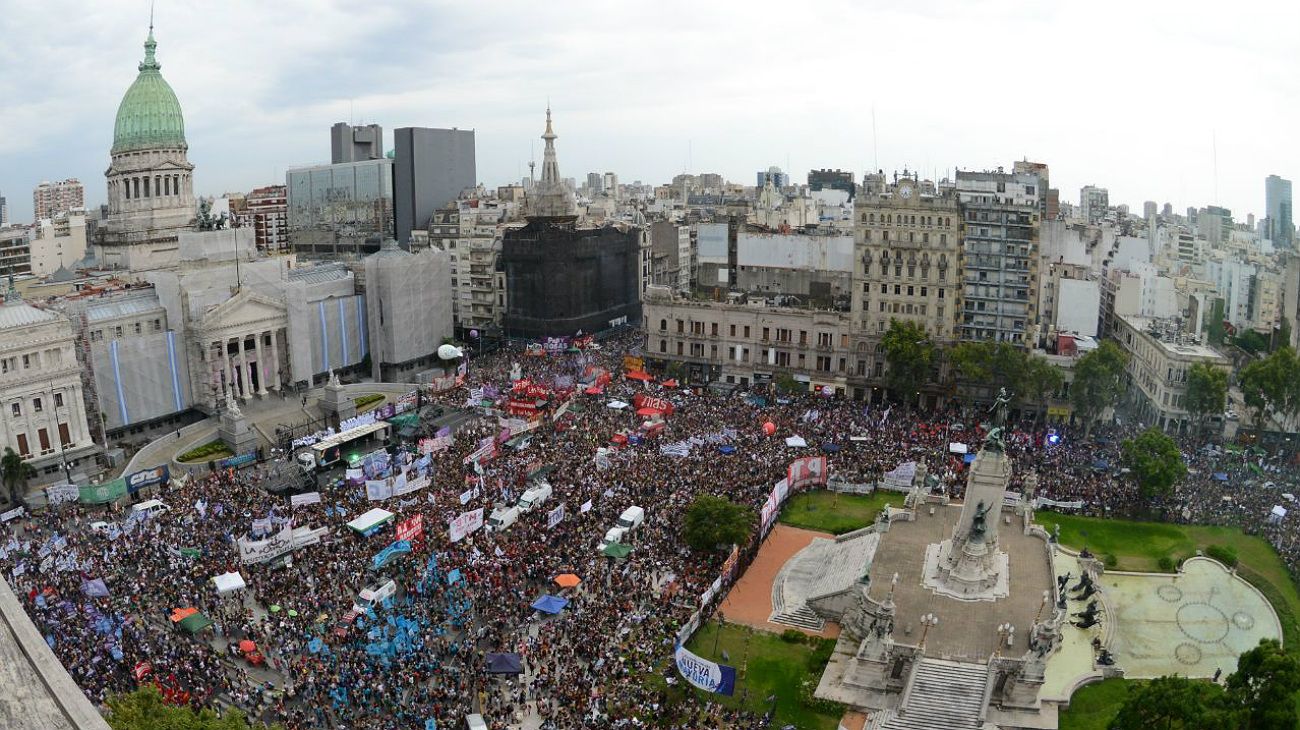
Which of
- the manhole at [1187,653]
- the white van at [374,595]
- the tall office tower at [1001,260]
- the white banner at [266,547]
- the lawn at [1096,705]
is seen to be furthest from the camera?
the tall office tower at [1001,260]

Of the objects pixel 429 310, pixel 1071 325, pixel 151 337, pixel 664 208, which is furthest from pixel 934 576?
pixel 664 208

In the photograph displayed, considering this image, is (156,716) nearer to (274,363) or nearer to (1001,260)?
(274,363)

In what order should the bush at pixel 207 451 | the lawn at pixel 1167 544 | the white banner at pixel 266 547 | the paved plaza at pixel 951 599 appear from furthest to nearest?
1. the bush at pixel 207 451
2. the lawn at pixel 1167 544
3. the white banner at pixel 266 547
4. the paved plaza at pixel 951 599

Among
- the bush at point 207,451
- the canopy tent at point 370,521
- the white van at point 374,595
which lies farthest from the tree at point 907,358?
the bush at point 207,451

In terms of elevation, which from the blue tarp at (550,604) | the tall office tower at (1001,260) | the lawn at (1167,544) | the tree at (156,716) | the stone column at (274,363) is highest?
the tall office tower at (1001,260)

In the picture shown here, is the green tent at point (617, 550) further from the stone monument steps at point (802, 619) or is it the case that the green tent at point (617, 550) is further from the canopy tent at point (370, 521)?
the canopy tent at point (370, 521)

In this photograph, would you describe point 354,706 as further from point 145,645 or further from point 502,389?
point 502,389

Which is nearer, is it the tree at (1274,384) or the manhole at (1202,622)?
the manhole at (1202,622)
